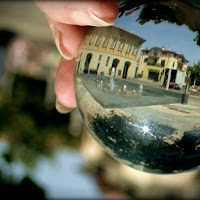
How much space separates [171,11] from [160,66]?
0.08 metres

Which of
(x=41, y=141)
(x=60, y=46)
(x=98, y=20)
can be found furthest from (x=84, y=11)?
(x=41, y=141)

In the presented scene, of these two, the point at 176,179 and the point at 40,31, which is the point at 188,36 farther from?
the point at 40,31

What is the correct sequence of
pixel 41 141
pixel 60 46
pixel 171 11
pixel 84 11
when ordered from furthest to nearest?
pixel 41 141 → pixel 60 46 → pixel 84 11 → pixel 171 11

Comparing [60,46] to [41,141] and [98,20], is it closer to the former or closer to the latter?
[98,20]

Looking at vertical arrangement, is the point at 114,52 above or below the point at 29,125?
above

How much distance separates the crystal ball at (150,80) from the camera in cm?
42

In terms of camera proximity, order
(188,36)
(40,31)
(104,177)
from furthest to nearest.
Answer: (40,31) → (104,177) → (188,36)

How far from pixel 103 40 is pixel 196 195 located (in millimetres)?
3060

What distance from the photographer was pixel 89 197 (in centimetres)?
263

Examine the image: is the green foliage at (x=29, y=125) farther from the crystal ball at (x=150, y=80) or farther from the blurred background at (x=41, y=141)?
the crystal ball at (x=150, y=80)

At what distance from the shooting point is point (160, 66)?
0.44 meters

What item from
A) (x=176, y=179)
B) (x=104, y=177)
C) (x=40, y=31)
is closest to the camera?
(x=176, y=179)

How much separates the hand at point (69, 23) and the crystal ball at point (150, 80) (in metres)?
0.03

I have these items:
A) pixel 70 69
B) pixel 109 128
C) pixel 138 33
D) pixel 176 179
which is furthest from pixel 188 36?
pixel 176 179
